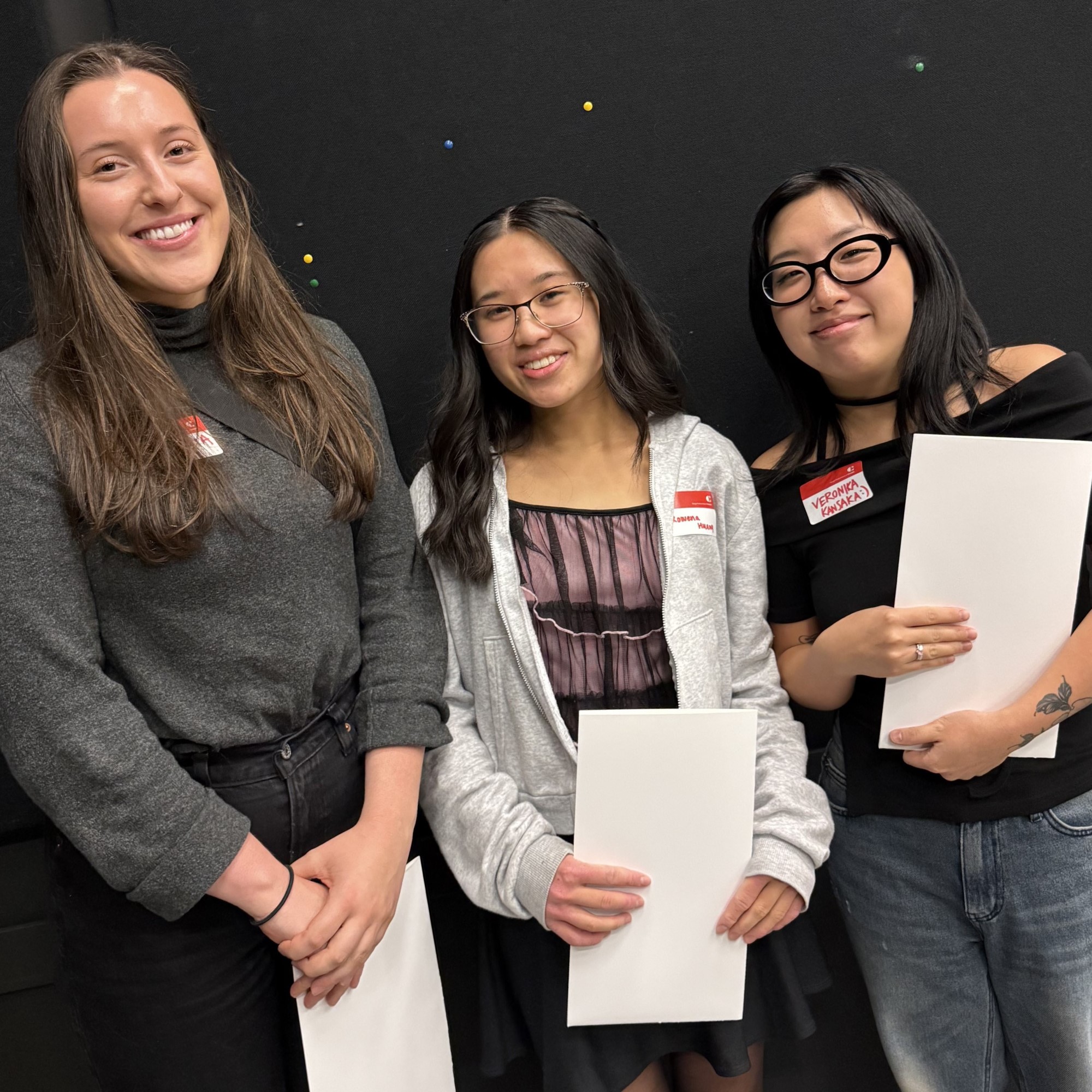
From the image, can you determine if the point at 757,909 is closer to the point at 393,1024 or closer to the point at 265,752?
the point at 393,1024

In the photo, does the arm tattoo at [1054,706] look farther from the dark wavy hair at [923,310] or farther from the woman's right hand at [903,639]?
the dark wavy hair at [923,310]

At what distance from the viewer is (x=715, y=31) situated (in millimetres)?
1795

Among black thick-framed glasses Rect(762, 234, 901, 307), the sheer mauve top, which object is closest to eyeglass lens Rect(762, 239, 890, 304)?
black thick-framed glasses Rect(762, 234, 901, 307)

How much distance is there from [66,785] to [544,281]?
1.00 m

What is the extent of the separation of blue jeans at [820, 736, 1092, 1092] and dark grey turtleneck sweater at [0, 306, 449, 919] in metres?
0.80

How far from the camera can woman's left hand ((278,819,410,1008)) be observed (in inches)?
49.3

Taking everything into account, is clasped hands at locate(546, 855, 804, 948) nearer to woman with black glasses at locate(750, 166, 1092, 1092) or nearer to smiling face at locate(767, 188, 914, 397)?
woman with black glasses at locate(750, 166, 1092, 1092)

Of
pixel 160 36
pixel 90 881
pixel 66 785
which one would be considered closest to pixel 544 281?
pixel 160 36

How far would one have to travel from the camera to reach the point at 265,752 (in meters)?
1.31

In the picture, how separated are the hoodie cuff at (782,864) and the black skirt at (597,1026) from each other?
0.18m

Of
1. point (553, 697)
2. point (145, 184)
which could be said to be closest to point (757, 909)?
point (553, 697)

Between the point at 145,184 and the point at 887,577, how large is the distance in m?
1.26

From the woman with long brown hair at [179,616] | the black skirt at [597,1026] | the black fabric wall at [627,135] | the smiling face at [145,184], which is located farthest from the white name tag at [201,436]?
the black skirt at [597,1026]

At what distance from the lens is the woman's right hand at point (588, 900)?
1374 millimetres
